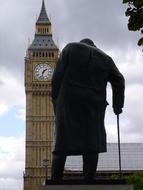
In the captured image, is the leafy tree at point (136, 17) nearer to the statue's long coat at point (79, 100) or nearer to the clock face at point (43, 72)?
the statue's long coat at point (79, 100)

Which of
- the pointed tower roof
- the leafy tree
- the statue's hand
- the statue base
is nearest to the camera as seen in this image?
the leafy tree

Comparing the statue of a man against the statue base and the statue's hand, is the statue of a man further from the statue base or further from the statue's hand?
the statue base

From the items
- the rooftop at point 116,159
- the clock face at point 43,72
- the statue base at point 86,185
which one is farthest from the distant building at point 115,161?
the statue base at point 86,185

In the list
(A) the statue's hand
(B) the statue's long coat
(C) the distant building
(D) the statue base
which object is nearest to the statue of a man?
(B) the statue's long coat

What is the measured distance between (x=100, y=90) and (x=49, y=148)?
108 metres

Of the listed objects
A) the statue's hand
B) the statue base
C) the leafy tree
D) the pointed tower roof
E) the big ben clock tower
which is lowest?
the statue base

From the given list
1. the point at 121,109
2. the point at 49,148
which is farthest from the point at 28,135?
the point at 121,109

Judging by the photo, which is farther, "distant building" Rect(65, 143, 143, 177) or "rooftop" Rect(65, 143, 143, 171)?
"rooftop" Rect(65, 143, 143, 171)

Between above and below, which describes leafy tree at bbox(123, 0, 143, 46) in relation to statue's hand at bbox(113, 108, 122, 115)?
above

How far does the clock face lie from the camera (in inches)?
4938

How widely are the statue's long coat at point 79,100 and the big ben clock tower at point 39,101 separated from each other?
10733 centimetres

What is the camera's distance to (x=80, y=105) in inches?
603

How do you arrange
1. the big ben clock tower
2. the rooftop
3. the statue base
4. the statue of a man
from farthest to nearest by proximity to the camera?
the big ben clock tower
the rooftop
the statue of a man
the statue base

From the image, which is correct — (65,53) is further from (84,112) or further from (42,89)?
(42,89)
